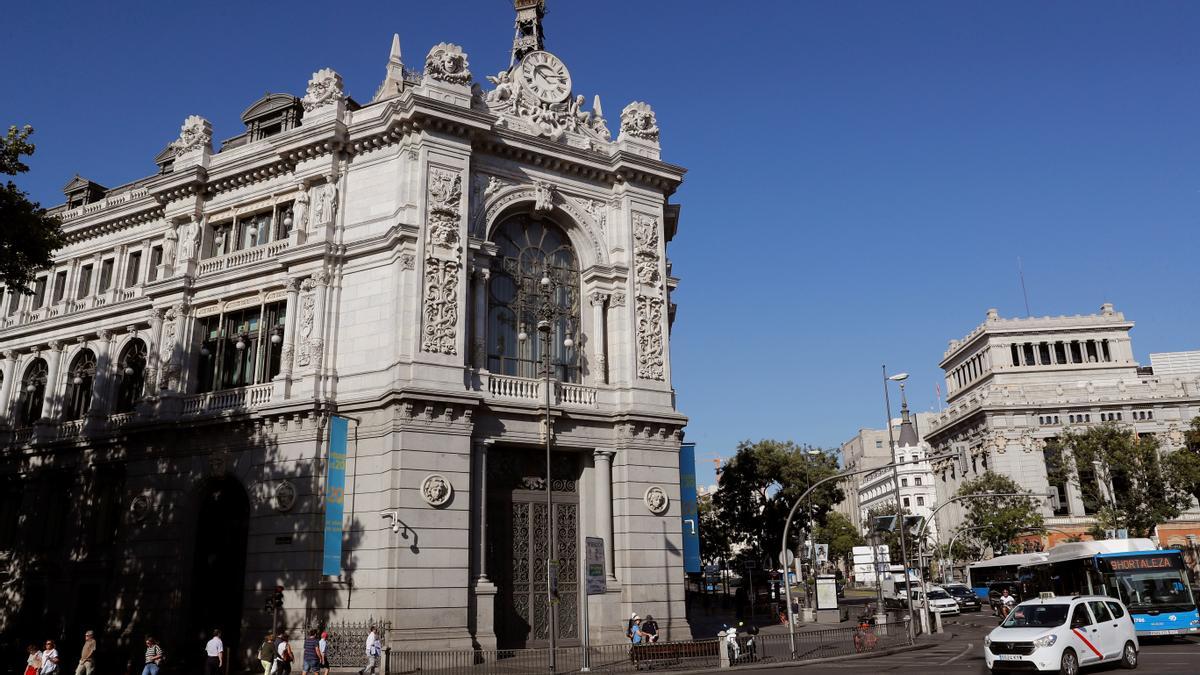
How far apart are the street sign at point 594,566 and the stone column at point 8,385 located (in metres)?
31.8

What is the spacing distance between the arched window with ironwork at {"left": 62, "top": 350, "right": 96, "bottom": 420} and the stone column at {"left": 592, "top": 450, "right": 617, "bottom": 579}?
955 inches

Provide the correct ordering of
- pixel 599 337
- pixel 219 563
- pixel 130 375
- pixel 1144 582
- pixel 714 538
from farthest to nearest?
1. pixel 714 538
2. pixel 130 375
3. pixel 599 337
4. pixel 219 563
5. pixel 1144 582

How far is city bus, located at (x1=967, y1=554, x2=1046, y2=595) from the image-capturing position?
53.0 metres

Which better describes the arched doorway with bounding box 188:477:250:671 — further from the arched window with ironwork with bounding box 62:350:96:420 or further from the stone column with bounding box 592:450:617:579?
the stone column with bounding box 592:450:617:579

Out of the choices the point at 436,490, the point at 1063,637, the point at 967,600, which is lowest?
the point at 967,600

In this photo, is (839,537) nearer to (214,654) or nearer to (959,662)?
(959,662)

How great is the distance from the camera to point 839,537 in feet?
339

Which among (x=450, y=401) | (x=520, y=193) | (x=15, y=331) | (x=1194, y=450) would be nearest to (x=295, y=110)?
(x=520, y=193)

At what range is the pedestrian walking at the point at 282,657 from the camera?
23.0 m

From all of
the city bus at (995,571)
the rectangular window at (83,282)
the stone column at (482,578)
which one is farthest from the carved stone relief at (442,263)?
the city bus at (995,571)

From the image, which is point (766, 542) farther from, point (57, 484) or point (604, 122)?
point (57, 484)

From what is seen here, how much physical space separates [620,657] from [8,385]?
108ft

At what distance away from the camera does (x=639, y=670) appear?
81.3 feet

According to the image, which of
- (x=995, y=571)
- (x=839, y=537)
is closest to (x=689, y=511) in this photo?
(x=995, y=571)
